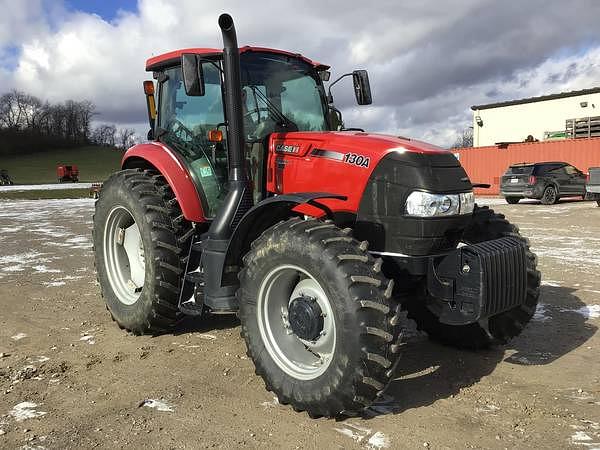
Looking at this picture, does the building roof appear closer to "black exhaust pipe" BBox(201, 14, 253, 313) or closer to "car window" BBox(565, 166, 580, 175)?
"car window" BBox(565, 166, 580, 175)

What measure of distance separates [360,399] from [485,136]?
119 feet

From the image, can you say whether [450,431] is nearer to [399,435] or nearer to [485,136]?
[399,435]

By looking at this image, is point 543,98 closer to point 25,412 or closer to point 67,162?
point 25,412

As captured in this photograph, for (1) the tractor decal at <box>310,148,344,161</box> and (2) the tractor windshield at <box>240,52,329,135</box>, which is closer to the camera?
(1) the tractor decal at <box>310,148,344,161</box>

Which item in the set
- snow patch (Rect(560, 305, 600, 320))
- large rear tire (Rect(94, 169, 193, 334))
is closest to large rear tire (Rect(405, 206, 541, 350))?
snow patch (Rect(560, 305, 600, 320))

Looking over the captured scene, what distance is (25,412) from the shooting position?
327cm

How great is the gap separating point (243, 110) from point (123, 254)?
82.2 inches

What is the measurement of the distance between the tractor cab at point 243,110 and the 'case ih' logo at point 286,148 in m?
0.16

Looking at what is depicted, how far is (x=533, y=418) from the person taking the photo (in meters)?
3.12

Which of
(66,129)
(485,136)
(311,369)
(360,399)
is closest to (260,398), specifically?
(311,369)

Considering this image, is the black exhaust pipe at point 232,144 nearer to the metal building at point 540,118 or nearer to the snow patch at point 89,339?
the snow patch at point 89,339

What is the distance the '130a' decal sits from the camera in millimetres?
3455

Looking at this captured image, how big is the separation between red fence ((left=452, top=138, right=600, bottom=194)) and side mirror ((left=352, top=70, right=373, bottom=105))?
70.7 ft

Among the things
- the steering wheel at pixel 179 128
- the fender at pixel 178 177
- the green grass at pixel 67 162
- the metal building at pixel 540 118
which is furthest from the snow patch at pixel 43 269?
the green grass at pixel 67 162
